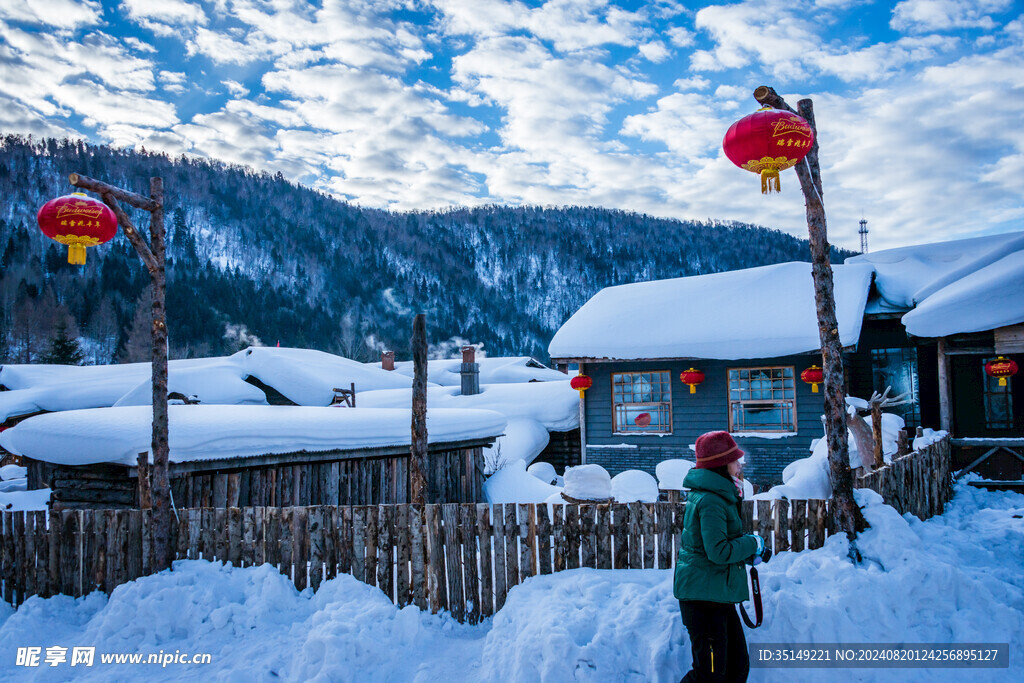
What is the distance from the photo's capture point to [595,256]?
123 metres

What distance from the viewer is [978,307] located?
1135 centimetres

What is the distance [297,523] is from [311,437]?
11.2 feet

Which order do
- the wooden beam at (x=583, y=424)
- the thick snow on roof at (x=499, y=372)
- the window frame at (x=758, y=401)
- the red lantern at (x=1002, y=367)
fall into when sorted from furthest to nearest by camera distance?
the thick snow on roof at (x=499, y=372) < the wooden beam at (x=583, y=424) < the window frame at (x=758, y=401) < the red lantern at (x=1002, y=367)

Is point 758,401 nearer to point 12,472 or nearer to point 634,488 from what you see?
point 634,488

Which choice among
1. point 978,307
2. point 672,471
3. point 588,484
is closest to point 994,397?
point 978,307

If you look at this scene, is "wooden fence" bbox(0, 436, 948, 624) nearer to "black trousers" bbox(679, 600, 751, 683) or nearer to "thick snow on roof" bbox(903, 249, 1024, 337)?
"black trousers" bbox(679, 600, 751, 683)

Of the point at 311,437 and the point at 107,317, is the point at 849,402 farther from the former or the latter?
the point at 107,317

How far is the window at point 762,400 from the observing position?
46.7 feet

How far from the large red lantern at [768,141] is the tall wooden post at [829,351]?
471 millimetres

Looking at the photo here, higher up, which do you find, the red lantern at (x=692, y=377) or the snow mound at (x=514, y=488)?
the red lantern at (x=692, y=377)

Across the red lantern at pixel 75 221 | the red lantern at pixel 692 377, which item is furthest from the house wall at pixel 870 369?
the red lantern at pixel 75 221

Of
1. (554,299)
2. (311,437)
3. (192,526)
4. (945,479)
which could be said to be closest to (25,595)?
(192,526)

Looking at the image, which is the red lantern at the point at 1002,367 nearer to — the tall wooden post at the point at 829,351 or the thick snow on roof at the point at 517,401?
the thick snow on roof at the point at 517,401

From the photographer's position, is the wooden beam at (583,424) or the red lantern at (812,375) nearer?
the red lantern at (812,375)
